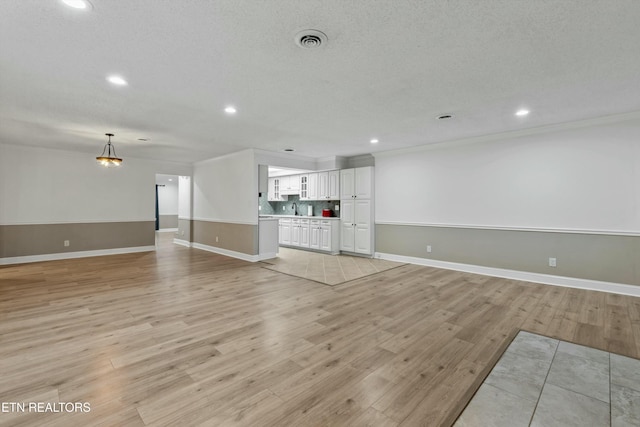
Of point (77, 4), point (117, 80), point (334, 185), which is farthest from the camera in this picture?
point (334, 185)

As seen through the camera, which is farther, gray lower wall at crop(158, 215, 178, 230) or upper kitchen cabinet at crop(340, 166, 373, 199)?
gray lower wall at crop(158, 215, 178, 230)

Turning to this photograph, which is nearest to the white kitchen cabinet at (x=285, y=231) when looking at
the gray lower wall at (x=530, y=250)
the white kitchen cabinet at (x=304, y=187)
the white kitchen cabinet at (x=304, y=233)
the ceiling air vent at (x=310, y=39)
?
the white kitchen cabinet at (x=304, y=233)

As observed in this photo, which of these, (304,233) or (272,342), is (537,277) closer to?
(272,342)

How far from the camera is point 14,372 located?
214 cm

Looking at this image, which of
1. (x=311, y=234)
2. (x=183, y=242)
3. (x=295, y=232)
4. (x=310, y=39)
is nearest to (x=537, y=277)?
(x=311, y=234)

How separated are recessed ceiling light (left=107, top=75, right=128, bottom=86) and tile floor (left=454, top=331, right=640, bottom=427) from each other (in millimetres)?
4126

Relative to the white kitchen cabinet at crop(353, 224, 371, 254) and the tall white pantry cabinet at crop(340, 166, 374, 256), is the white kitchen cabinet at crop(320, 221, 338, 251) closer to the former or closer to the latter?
the tall white pantry cabinet at crop(340, 166, 374, 256)

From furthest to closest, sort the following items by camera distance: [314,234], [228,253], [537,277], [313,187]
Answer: [313,187] < [314,234] < [228,253] < [537,277]

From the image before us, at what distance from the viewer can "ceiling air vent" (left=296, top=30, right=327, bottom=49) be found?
2.19 meters

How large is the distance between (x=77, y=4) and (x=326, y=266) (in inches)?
200

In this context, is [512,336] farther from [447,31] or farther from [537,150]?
[537,150]

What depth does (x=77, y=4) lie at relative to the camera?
1.88m

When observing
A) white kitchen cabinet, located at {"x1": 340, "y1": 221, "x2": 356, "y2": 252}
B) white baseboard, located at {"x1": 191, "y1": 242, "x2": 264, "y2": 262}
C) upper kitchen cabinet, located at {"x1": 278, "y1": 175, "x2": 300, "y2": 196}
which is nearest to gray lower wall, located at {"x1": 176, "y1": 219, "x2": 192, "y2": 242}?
white baseboard, located at {"x1": 191, "y1": 242, "x2": 264, "y2": 262}

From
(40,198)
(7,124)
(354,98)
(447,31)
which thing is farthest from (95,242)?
(447,31)
